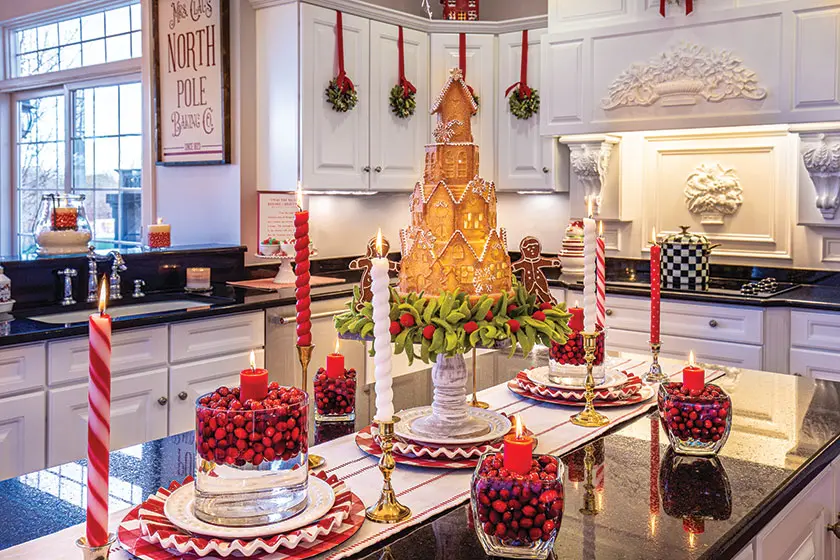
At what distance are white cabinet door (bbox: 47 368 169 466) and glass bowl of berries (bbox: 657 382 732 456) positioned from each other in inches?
83.8

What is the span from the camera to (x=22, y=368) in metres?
2.76

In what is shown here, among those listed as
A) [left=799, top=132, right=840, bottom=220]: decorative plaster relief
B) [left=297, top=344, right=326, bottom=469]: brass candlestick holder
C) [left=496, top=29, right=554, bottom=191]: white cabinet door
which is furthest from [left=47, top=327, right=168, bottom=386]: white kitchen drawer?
[left=799, top=132, right=840, bottom=220]: decorative plaster relief

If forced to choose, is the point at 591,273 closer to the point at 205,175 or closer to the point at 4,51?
the point at 205,175

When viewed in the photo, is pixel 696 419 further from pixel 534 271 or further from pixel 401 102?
pixel 401 102

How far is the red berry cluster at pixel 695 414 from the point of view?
1500mm

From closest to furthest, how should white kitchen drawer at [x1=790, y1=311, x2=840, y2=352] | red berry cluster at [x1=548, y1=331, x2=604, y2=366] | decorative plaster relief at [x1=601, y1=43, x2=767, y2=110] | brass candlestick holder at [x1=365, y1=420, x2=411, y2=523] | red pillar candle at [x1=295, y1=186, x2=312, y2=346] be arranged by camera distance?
1. brass candlestick holder at [x1=365, y1=420, x2=411, y2=523]
2. red pillar candle at [x1=295, y1=186, x2=312, y2=346]
3. red berry cluster at [x1=548, y1=331, x2=604, y2=366]
4. white kitchen drawer at [x1=790, y1=311, x2=840, y2=352]
5. decorative plaster relief at [x1=601, y1=43, x2=767, y2=110]

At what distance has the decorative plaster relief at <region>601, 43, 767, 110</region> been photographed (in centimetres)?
380

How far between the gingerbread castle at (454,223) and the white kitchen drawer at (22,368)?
1696mm

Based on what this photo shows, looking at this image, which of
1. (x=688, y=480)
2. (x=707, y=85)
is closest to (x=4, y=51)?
(x=707, y=85)

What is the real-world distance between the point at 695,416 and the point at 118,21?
4585 millimetres

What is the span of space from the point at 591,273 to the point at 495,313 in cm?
28

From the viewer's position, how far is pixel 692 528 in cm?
119

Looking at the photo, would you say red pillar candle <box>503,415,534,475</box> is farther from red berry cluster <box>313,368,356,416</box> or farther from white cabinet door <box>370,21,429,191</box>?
white cabinet door <box>370,21,429,191</box>

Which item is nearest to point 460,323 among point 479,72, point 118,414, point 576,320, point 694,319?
point 576,320
